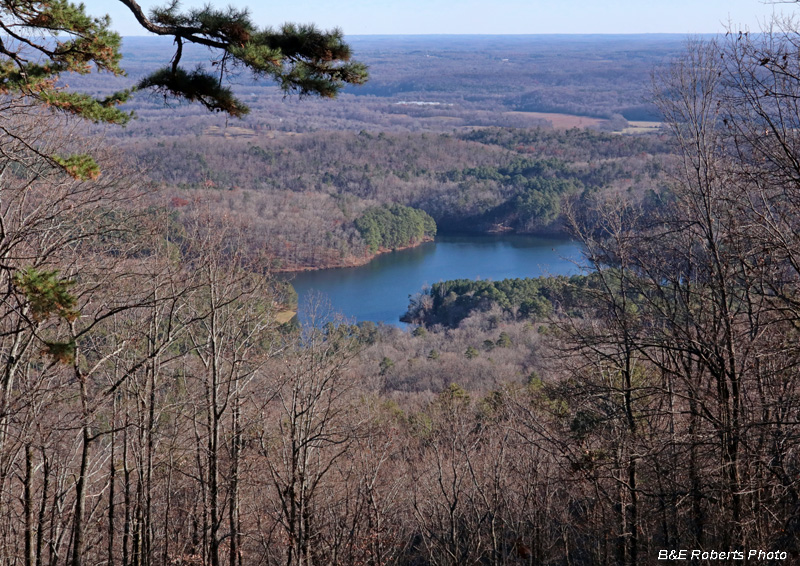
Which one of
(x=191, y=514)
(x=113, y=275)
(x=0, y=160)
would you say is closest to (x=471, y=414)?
(x=191, y=514)

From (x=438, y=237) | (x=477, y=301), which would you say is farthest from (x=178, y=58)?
(x=438, y=237)

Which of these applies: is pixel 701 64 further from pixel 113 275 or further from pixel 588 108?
pixel 588 108

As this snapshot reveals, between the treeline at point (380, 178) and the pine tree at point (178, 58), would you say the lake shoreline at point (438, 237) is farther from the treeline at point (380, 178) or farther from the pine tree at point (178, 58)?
the pine tree at point (178, 58)

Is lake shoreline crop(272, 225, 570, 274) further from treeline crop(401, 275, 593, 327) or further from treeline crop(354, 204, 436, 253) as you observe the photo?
treeline crop(401, 275, 593, 327)

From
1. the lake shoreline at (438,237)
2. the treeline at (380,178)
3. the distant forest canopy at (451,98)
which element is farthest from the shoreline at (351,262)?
the distant forest canopy at (451,98)

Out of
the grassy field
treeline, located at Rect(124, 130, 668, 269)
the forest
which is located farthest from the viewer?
the grassy field

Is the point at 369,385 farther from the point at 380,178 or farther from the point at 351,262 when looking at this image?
the point at 380,178

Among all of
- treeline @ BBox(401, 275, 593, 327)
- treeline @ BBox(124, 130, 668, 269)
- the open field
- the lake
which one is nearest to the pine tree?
treeline @ BBox(401, 275, 593, 327)
